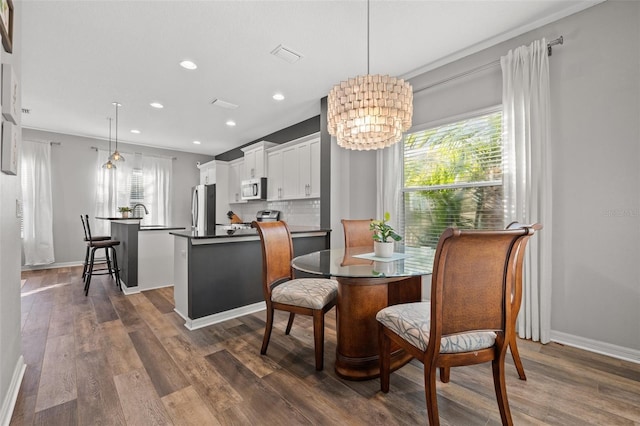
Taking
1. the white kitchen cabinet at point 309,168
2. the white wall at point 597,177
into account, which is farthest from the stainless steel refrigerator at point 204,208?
the white wall at point 597,177

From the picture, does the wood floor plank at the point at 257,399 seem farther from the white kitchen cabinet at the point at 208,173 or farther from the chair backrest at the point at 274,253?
the white kitchen cabinet at the point at 208,173

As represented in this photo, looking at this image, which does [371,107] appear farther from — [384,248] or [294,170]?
[294,170]

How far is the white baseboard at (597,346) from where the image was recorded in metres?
2.07

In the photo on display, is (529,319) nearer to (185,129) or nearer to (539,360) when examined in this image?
(539,360)

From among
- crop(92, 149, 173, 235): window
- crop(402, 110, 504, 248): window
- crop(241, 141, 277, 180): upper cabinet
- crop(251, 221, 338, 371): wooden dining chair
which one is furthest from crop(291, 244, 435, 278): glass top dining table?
crop(92, 149, 173, 235): window

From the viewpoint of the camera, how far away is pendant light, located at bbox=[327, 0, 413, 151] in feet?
6.35

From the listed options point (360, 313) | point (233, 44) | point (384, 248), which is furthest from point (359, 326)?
point (233, 44)

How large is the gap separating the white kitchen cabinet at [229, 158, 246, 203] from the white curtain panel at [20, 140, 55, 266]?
3290 mm

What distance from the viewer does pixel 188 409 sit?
156cm

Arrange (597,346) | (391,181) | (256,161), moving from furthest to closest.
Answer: (256,161)
(391,181)
(597,346)

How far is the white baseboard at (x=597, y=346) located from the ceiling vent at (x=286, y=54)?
136 inches

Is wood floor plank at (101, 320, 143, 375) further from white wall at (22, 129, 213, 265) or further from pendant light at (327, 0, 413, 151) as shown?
white wall at (22, 129, 213, 265)

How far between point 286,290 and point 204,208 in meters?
3.01

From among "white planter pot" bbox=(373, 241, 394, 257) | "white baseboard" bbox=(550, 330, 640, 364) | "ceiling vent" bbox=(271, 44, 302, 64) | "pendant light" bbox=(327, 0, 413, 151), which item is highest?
"ceiling vent" bbox=(271, 44, 302, 64)
